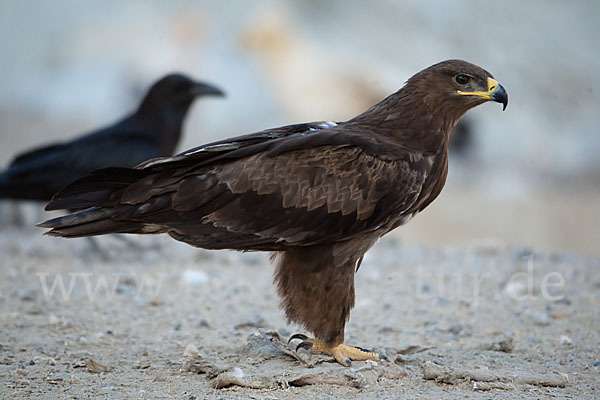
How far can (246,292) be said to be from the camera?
6.75 meters

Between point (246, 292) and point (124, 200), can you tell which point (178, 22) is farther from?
point (124, 200)

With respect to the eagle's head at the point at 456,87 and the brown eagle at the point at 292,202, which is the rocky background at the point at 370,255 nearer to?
the brown eagle at the point at 292,202

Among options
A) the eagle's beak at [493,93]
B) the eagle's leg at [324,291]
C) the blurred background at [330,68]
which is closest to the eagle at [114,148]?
the eagle's leg at [324,291]

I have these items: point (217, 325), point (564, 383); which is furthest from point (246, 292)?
point (564, 383)

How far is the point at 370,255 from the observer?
8102 millimetres

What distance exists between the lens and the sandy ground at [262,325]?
435cm

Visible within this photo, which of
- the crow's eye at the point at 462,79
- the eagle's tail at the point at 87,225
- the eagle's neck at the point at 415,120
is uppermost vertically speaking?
the crow's eye at the point at 462,79

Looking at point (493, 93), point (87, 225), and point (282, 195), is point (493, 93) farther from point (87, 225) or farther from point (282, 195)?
point (87, 225)

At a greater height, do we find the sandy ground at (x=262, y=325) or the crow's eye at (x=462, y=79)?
the crow's eye at (x=462, y=79)

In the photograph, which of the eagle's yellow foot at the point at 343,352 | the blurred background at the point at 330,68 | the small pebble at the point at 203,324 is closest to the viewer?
the eagle's yellow foot at the point at 343,352

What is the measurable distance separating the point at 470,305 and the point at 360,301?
2.82ft

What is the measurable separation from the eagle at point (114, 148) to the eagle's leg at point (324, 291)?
11.8 ft

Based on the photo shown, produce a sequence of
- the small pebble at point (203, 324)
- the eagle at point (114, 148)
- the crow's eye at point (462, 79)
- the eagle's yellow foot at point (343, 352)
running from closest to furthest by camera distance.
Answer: the eagle's yellow foot at point (343, 352) < the crow's eye at point (462, 79) < the small pebble at point (203, 324) < the eagle at point (114, 148)

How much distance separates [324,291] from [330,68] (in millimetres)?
14606
